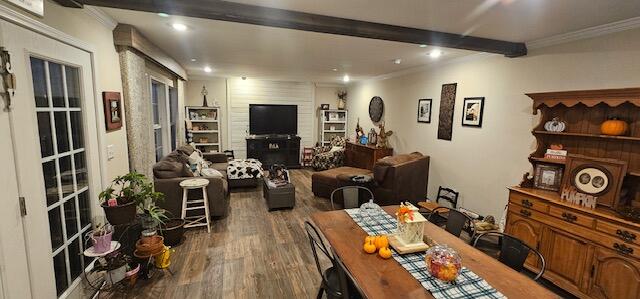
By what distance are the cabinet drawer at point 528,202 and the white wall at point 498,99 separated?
587 mm

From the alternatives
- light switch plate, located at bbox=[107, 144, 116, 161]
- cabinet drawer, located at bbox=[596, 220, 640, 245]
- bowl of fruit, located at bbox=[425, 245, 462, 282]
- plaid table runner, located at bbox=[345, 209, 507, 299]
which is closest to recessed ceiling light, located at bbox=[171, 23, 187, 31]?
light switch plate, located at bbox=[107, 144, 116, 161]

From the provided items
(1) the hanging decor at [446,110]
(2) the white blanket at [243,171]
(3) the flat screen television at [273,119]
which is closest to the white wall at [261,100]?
(3) the flat screen television at [273,119]

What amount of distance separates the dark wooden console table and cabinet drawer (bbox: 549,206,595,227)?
3066 mm

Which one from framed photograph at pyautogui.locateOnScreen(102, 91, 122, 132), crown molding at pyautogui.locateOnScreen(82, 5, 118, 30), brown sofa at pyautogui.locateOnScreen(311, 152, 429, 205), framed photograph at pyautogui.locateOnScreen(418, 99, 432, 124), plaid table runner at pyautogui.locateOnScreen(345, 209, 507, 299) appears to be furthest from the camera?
framed photograph at pyautogui.locateOnScreen(418, 99, 432, 124)

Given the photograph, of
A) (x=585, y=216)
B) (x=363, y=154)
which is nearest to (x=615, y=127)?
(x=585, y=216)

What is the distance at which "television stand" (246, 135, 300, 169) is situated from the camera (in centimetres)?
705

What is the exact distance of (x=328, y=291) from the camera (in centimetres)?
172

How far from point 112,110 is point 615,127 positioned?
4.24 m

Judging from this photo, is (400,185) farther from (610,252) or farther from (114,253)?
(114,253)

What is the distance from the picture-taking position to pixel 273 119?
7.24m

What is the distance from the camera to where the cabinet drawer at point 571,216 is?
7.25 feet

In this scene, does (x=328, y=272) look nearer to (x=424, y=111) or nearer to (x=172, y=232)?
(x=172, y=232)

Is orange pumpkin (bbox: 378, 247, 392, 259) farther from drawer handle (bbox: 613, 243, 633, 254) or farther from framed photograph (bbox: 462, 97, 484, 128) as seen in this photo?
framed photograph (bbox: 462, 97, 484, 128)

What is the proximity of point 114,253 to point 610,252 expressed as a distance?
3.75 meters
